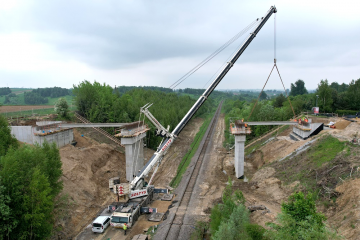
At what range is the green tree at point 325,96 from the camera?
62.6 metres

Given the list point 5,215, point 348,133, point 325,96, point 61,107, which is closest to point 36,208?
point 5,215

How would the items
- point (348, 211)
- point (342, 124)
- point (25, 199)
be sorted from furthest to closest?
point (342, 124), point (348, 211), point (25, 199)

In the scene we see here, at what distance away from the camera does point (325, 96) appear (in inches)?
2483

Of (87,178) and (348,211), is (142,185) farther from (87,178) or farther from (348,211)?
(348,211)

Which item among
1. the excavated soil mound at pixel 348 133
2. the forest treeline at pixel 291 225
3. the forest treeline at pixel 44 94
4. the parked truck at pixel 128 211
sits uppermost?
the forest treeline at pixel 44 94

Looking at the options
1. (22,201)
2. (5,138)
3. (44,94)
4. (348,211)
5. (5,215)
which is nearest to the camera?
(5,215)

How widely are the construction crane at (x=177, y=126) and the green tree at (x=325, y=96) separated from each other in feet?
113

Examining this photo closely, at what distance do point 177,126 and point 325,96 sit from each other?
48.5 metres

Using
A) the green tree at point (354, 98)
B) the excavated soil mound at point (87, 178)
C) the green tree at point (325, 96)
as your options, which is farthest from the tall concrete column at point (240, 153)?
the green tree at point (354, 98)

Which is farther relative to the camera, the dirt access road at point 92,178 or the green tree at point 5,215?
the dirt access road at point 92,178

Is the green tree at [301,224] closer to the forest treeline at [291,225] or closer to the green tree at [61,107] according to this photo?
the forest treeline at [291,225]

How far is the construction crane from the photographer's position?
2791 centimetres

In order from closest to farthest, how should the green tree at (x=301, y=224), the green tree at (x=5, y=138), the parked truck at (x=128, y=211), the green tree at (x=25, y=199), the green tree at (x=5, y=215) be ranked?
the green tree at (x=301, y=224) < the green tree at (x=5, y=215) < the green tree at (x=25, y=199) < the parked truck at (x=128, y=211) < the green tree at (x=5, y=138)

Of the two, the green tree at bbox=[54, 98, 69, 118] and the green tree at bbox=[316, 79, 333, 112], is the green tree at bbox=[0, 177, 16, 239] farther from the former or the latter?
the green tree at bbox=[316, 79, 333, 112]
